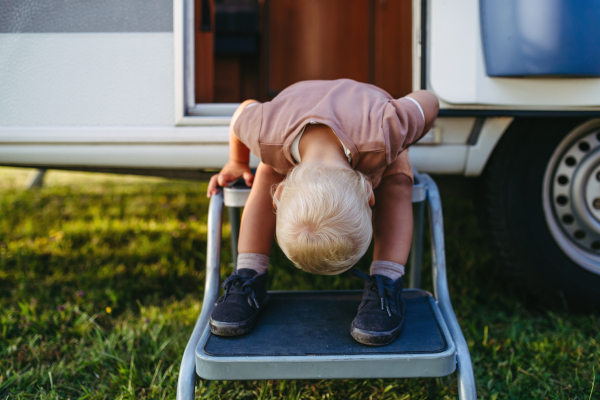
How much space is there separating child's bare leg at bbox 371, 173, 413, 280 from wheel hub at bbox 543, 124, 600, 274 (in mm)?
657

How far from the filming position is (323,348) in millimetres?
1058

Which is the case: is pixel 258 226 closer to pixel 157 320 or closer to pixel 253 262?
pixel 253 262

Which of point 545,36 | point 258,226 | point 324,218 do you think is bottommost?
point 258,226

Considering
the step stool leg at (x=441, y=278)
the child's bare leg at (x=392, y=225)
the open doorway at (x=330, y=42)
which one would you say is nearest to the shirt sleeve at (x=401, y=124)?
the child's bare leg at (x=392, y=225)

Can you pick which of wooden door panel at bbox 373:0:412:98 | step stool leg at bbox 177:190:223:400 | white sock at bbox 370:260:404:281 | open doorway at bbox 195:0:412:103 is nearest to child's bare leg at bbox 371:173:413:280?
white sock at bbox 370:260:404:281

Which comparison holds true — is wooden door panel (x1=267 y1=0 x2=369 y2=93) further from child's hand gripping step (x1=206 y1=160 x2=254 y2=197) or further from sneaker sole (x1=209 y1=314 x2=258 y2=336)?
sneaker sole (x1=209 y1=314 x2=258 y2=336)

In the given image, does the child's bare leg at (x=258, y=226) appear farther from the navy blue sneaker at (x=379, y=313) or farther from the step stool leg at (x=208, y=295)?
the navy blue sneaker at (x=379, y=313)

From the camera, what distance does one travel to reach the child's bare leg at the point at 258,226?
132 centimetres

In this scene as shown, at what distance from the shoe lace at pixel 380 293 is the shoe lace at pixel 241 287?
0.28 metres

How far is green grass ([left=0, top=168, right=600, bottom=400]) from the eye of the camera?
132 cm

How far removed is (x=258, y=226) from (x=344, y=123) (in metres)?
0.40

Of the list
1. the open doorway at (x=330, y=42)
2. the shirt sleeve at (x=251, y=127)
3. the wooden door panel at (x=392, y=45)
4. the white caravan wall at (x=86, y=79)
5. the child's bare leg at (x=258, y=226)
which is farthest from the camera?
the open doorway at (x=330, y=42)

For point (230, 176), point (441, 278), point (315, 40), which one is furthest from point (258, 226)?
point (315, 40)

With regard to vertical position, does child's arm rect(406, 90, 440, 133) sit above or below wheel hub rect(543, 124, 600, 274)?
above
